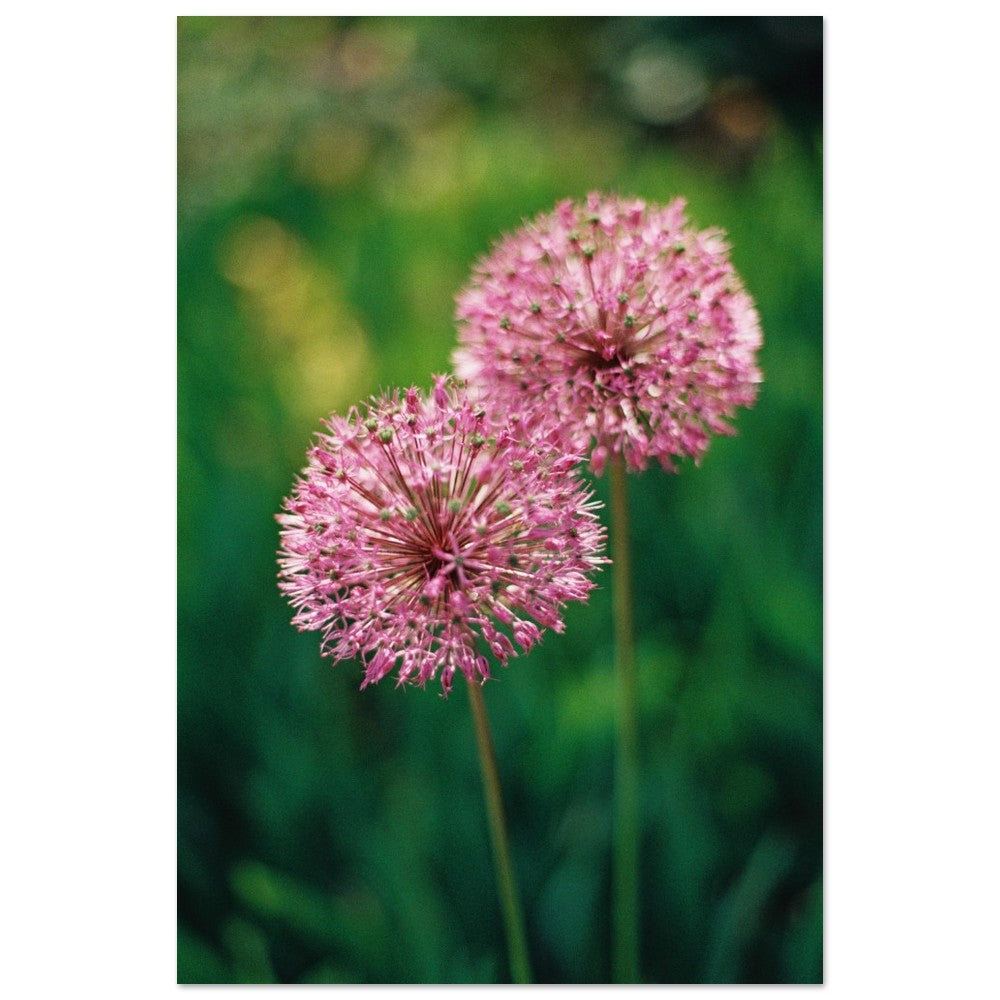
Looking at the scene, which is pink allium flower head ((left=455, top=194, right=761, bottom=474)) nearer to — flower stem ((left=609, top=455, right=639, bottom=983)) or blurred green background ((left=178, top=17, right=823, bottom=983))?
flower stem ((left=609, top=455, right=639, bottom=983))

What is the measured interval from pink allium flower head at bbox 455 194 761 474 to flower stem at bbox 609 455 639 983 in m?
0.05

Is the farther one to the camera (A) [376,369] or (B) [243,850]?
(A) [376,369]

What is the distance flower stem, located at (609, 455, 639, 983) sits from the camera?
0.88 meters

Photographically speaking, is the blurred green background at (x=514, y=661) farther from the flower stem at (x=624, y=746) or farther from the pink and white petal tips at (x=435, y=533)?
the pink and white petal tips at (x=435, y=533)

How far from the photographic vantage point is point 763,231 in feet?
6.73

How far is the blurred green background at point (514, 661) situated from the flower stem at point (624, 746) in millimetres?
59

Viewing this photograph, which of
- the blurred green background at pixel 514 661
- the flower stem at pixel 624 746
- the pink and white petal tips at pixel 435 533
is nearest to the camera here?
the pink and white petal tips at pixel 435 533

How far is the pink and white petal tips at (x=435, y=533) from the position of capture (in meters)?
0.74

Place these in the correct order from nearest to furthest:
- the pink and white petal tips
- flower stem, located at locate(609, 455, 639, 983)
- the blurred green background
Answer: the pink and white petal tips < flower stem, located at locate(609, 455, 639, 983) < the blurred green background

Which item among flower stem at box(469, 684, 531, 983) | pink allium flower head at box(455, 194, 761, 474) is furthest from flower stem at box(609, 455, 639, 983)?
flower stem at box(469, 684, 531, 983)

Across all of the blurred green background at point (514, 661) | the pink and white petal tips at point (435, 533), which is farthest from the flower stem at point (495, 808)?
the blurred green background at point (514, 661)
